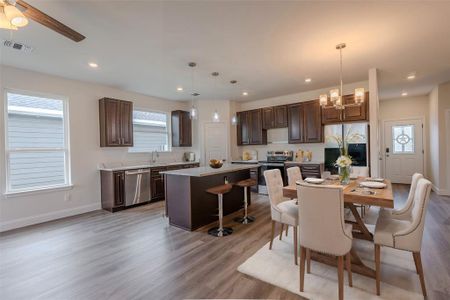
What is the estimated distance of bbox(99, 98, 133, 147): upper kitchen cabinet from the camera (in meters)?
4.66

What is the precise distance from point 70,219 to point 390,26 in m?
5.86

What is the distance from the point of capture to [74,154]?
439 centimetres

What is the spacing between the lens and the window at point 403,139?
6.59 m

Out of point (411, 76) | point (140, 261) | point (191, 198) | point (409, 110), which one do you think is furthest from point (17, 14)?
point (409, 110)

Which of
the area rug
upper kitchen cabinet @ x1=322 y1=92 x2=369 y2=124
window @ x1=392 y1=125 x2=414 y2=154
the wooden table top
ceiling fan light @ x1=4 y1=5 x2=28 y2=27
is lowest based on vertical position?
the area rug

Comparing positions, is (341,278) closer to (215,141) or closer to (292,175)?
(292,175)

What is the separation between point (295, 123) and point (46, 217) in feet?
19.0

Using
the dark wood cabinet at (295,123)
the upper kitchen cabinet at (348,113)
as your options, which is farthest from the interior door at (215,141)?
the upper kitchen cabinet at (348,113)

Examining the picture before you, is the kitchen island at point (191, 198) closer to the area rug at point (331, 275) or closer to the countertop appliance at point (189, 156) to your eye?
the area rug at point (331, 275)

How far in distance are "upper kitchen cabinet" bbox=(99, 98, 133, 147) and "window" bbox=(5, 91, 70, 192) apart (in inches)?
26.3

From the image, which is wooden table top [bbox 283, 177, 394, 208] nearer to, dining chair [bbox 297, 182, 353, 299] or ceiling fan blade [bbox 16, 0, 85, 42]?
dining chair [bbox 297, 182, 353, 299]

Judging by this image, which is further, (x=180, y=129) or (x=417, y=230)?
(x=180, y=129)

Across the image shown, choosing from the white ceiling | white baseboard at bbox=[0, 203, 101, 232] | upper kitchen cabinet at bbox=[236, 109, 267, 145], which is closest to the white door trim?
the white ceiling

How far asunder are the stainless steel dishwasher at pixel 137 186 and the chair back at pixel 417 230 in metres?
4.52
